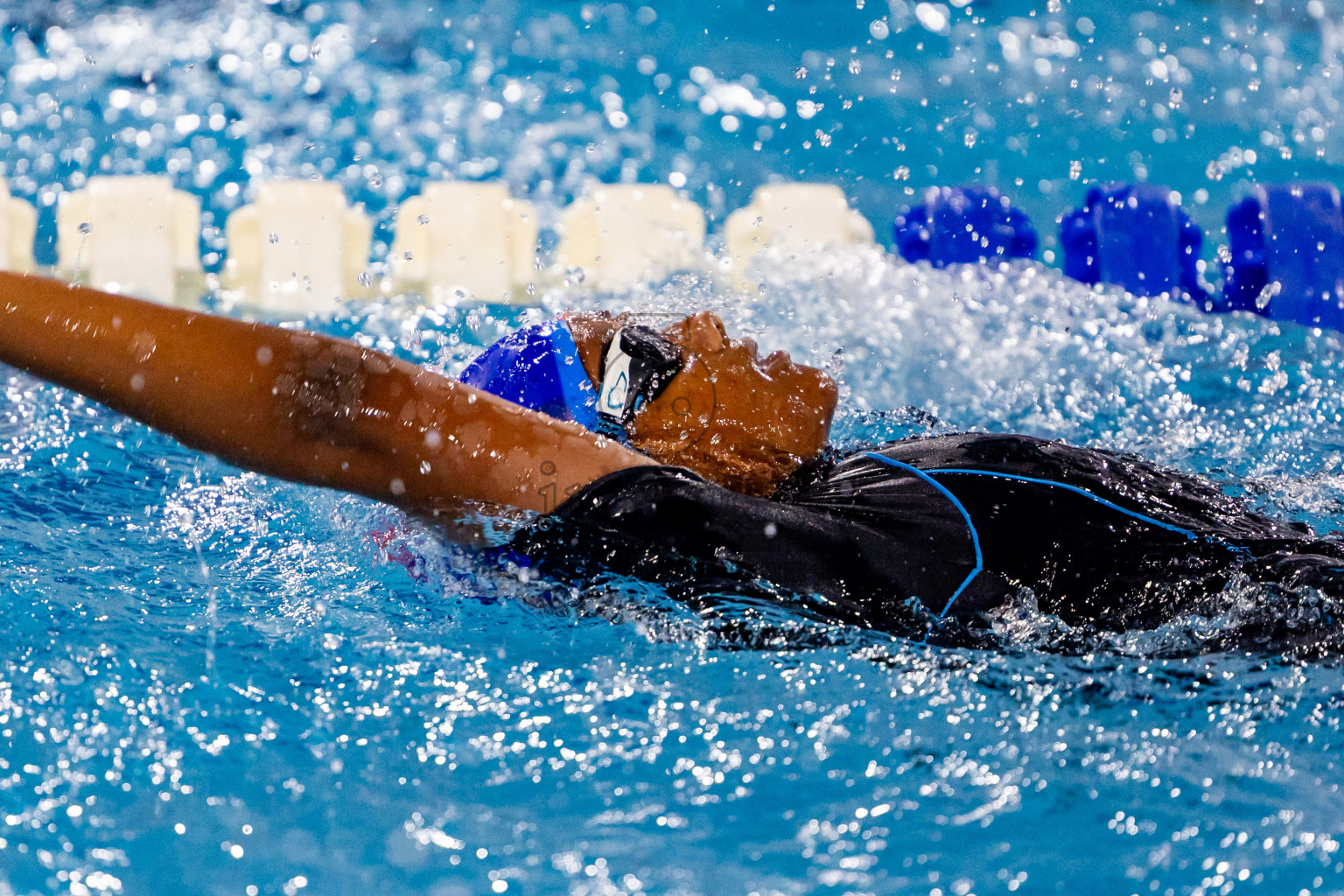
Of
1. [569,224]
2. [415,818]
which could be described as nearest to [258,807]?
[415,818]

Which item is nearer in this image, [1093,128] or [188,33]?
[1093,128]

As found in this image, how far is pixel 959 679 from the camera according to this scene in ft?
5.33

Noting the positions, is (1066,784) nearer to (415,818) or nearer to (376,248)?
(415,818)

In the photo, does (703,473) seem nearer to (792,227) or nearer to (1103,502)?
(1103,502)

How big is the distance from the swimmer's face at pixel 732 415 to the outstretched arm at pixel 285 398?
0.37 metres

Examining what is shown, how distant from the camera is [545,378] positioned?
1.84 m

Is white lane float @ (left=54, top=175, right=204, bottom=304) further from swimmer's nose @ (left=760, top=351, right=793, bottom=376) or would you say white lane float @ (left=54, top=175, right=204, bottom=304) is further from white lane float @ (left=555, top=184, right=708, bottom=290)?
swimmer's nose @ (left=760, top=351, right=793, bottom=376)

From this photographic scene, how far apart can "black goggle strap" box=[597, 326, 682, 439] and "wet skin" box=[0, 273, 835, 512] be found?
0.26m

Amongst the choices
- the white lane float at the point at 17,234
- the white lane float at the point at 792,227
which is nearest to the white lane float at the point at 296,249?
the white lane float at the point at 17,234

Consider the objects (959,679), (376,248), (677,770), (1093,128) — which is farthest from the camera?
(1093,128)

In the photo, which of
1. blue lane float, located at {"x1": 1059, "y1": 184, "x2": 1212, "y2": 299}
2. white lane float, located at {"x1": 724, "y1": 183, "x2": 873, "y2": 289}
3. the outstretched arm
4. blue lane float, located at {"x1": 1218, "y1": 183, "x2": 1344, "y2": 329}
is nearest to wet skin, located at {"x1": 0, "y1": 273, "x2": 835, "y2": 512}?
the outstretched arm

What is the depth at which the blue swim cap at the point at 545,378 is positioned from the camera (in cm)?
184

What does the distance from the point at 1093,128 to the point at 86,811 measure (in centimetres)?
550

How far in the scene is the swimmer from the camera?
1333mm
